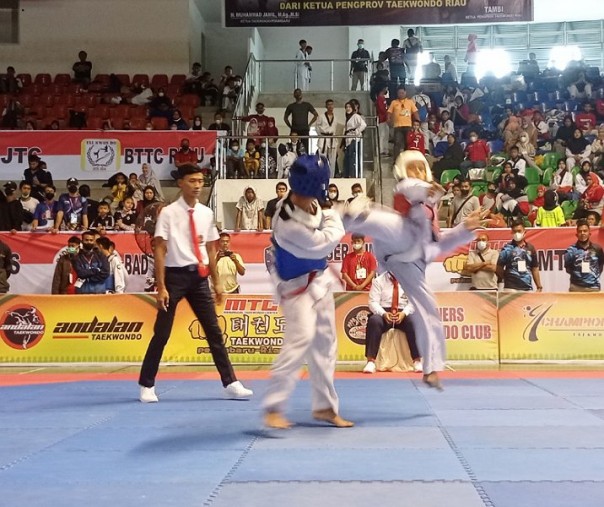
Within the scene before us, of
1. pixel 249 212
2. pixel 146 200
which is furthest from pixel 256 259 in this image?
pixel 146 200

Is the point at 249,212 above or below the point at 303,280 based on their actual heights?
above

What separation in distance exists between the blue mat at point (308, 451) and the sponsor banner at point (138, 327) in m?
3.42

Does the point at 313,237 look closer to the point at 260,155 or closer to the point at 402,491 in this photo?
the point at 402,491

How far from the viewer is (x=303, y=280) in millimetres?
5574

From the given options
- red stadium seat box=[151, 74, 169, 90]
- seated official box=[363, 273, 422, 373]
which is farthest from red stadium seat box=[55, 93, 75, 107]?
seated official box=[363, 273, 422, 373]

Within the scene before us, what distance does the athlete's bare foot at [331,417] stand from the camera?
5871 mm

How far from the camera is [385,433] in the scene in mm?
5629

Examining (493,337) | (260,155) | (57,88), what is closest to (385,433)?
(493,337)

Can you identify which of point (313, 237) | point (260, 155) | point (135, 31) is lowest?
point (313, 237)

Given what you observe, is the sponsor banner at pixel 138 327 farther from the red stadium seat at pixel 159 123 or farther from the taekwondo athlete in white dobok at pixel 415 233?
the red stadium seat at pixel 159 123

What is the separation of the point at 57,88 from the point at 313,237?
18.8 m

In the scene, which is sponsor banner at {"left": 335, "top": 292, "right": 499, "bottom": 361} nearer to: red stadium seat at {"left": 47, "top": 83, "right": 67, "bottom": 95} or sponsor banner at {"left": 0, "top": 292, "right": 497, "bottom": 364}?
sponsor banner at {"left": 0, "top": 292, "right": 497, "bottom": 364}

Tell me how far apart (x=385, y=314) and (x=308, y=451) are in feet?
17.9

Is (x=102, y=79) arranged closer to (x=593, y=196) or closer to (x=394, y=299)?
(x=593, y=196)
